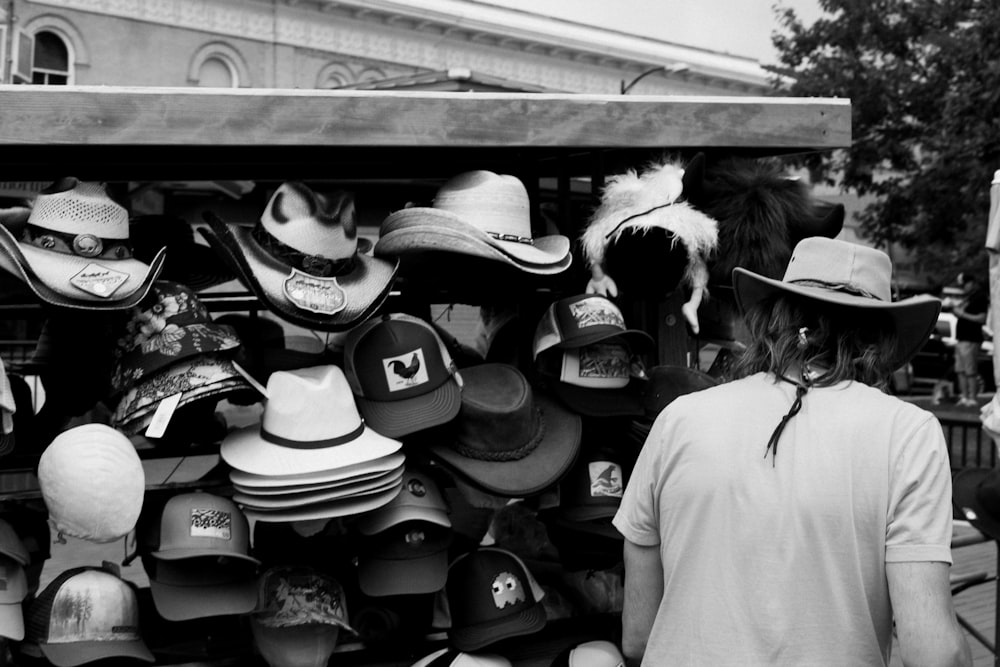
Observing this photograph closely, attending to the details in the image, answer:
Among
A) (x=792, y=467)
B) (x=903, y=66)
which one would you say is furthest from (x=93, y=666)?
(x=903, y=66)

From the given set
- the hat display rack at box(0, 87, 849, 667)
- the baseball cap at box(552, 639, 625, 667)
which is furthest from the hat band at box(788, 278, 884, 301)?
the baseball cap at box(552, 639, 625, 667)

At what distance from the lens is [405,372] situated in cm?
287

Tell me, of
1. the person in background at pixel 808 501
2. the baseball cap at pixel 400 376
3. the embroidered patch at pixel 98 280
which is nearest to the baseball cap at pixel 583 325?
the baseball cap at pixel 400 376

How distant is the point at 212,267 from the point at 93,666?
1218mm

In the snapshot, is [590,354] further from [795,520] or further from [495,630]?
[795,520]

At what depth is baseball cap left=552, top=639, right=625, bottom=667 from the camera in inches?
122

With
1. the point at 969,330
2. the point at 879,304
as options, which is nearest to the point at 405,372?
the point at 879,304

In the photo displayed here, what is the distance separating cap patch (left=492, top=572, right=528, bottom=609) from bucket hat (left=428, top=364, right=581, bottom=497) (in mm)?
343

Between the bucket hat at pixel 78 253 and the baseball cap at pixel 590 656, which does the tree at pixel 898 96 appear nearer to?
the baseball cap at pixel 590 656

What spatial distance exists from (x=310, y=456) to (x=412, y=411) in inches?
12.0

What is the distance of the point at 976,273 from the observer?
13008mm

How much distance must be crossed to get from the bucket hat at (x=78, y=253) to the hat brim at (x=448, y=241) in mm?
593

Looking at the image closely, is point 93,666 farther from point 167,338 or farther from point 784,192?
point 784,192

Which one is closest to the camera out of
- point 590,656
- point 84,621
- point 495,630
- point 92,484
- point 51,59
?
point 92,484
